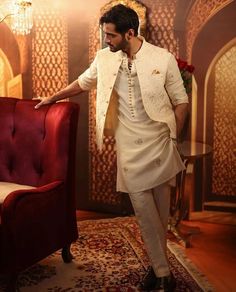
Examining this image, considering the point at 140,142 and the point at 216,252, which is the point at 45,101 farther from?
the point at 216,252

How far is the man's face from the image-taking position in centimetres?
248

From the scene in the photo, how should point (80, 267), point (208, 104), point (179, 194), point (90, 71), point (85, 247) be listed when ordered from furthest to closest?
point (208, 104) → point (179, 194) → point (85, 247) → point (80, 267) → point (90, 71)

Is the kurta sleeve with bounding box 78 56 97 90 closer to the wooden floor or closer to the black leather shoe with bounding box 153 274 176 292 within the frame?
the black leather shoe with bounding box 153 274 176 292

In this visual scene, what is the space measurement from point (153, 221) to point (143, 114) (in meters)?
0.59

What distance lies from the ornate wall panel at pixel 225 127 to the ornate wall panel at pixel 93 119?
435mm

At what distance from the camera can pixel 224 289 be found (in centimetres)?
281

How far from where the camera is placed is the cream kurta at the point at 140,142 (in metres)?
2.56

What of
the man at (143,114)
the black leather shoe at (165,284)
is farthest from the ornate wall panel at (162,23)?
the black leather shoe at (165,284)

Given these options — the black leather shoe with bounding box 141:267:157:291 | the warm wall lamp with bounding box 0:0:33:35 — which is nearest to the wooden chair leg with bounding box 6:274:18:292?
the black leather shoe with bounding box 141:267:157:291

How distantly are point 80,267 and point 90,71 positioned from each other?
1249 mm

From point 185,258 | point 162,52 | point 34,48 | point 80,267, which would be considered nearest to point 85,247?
point 80,267

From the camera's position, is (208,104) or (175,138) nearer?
(175,138)

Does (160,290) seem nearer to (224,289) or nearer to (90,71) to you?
(224,289)

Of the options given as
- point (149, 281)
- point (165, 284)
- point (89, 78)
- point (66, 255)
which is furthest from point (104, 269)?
point (89, 78)
